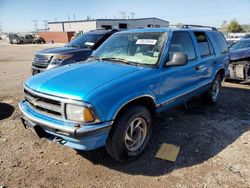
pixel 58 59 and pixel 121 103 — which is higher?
pixel 121 103

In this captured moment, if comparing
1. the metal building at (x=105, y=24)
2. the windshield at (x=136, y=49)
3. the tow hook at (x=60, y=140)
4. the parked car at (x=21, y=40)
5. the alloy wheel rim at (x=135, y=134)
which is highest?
the windshield at (x=136, y=49)

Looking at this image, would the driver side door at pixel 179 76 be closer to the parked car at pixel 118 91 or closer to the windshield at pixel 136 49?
the parked car at pixel 118 91

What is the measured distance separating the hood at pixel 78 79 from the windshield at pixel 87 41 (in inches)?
179

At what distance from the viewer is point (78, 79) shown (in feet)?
10.6

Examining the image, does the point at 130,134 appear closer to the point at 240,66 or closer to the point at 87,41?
the point at 87,41

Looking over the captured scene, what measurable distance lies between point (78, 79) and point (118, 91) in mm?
564

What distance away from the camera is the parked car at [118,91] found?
2895mm

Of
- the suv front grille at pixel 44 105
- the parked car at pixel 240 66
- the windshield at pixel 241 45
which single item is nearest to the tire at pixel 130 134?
the suv front grille at pixel 44 105

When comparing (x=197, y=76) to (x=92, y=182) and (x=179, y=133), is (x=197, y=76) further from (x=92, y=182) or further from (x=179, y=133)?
(x=92, y=182)

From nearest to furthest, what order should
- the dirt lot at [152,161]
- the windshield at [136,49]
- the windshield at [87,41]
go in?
the dirt lot at [152,161] < the windshield at [136,49] < the windshield at [87,41]

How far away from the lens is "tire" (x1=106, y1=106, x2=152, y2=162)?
10.5 ft

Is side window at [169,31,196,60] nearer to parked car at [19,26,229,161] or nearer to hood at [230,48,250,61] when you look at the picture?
parked car at [19,26,229,161]

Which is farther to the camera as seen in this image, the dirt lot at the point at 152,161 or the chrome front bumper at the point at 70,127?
the dirt lot at the point at 152,161

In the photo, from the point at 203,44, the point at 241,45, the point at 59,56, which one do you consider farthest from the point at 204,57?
the point at 241,45
